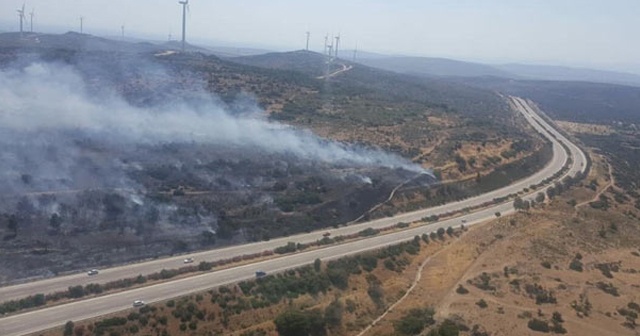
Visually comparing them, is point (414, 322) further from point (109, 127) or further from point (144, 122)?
point (144, 122)

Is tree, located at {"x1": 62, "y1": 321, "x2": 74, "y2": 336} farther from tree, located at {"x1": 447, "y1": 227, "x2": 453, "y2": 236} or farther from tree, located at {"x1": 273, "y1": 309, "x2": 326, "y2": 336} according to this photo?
tree, located at {"x1": 447, "y1": 227, "x2": 453, "y2": 236}

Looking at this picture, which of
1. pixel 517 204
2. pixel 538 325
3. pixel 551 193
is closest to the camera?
pixel 538 325

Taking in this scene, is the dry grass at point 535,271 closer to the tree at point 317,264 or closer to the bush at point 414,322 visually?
the bush at point 414,322

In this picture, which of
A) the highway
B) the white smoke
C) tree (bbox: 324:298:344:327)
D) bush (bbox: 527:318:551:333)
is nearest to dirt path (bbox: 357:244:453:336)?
tree (bbox: 324:298:344:327)

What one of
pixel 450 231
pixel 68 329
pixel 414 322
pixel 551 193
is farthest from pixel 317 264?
pixel 551 193

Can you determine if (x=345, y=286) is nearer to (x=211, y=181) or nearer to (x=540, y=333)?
(x=540, y=333)

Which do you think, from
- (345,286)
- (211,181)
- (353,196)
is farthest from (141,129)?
(345,286)

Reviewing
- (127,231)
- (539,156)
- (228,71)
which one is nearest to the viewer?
(127,231)
